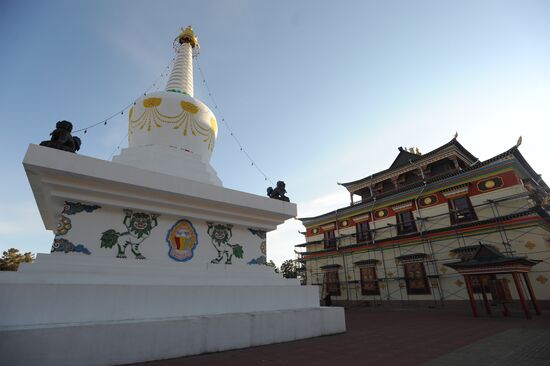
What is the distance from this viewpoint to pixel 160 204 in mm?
5793

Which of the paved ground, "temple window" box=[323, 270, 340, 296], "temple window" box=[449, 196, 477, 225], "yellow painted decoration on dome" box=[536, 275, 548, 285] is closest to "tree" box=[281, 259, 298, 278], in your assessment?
"temple window" box=[323, 270, 340, 296]

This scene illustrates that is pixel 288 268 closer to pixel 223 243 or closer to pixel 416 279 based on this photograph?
pixel 416 279

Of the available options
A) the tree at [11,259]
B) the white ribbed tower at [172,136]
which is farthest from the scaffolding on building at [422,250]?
the tree at [11,259]

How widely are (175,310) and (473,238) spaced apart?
1668 centimetres

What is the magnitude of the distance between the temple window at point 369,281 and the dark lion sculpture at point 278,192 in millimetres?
14802

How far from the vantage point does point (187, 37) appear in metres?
11.0

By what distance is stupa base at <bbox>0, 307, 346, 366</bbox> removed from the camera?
11.9ft

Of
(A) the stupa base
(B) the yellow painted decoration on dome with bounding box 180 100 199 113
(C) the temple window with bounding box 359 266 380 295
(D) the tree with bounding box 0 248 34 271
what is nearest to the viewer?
(A) the stupa base

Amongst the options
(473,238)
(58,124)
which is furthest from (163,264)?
(473,238)

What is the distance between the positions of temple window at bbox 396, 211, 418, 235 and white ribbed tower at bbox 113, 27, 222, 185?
15400 millimetres

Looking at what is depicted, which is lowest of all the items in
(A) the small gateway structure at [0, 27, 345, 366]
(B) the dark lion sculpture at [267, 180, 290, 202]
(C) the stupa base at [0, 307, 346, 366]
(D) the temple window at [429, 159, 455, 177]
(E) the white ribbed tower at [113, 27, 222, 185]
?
(C) the stupa base at [0, 307, 346, 366]

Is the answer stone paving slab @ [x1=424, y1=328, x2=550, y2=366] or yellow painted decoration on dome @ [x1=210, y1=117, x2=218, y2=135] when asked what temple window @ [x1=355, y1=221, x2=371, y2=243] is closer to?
stone paving slab @ [x1=424, y1=328, x2=550, y2=366]

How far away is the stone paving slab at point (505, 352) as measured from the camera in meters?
4.40

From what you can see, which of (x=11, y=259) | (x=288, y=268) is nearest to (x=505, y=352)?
(x=288, y=268)
